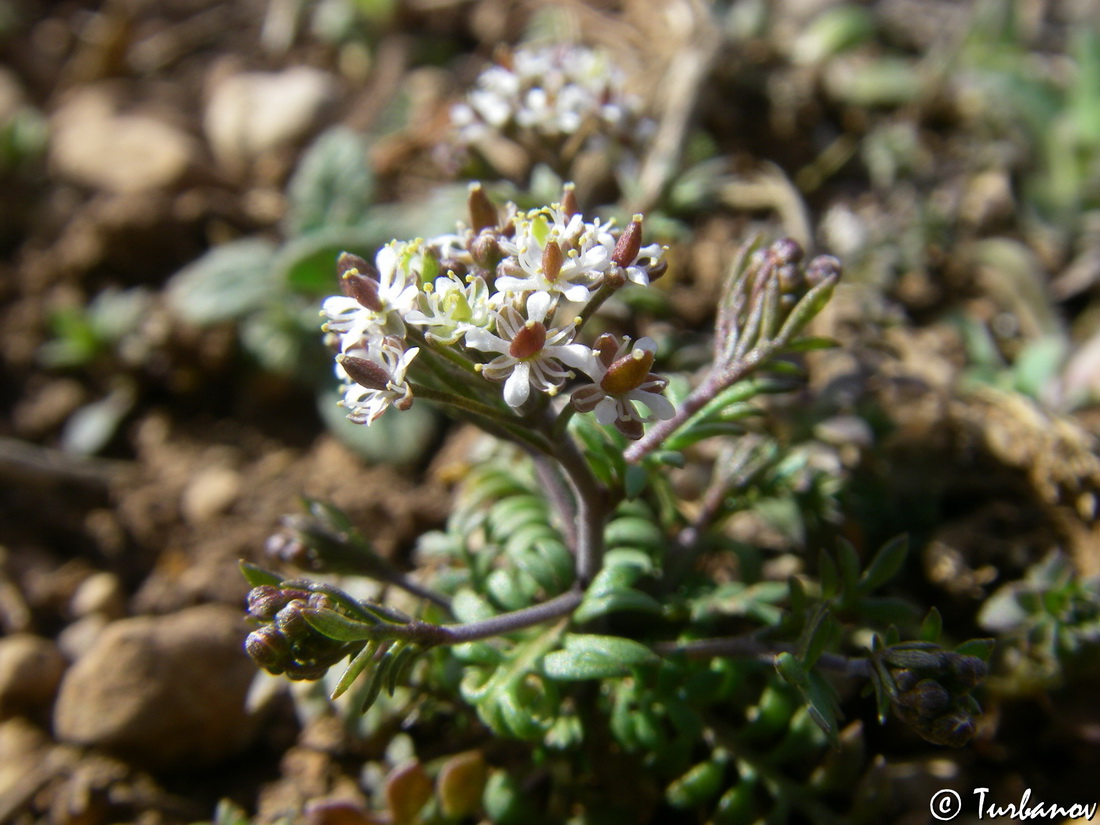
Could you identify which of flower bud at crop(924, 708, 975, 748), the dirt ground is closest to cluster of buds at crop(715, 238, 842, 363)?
flower bud at crop(924, 708, 975, 748)

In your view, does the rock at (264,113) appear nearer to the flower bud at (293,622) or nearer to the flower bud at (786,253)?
the flower bud at (786,253)

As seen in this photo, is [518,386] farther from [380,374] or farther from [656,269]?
[656,269]

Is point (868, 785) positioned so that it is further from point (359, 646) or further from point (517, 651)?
point (359, 646)

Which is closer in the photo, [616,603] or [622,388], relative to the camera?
[622,388]

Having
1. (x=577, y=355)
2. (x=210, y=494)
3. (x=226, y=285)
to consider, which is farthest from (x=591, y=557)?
(x=226, y=285)

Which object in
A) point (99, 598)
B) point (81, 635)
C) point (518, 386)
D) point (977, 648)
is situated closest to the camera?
point (518, 386)

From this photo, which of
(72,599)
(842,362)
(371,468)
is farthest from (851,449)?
(72,599)
